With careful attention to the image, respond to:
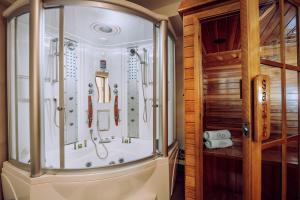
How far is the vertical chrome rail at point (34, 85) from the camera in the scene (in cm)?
145

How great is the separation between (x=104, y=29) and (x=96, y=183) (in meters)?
1.99

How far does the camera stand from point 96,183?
59.8 inches

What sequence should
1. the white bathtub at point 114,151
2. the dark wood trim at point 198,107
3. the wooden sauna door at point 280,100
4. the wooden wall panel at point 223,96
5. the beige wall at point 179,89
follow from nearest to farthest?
the wooden sauna door at point 280,100 < the dark wood trim at point 198,107 < the wooden wall panel at point 223,96 < the white bathtub at point 114,151 < the beige wall at point 179,89

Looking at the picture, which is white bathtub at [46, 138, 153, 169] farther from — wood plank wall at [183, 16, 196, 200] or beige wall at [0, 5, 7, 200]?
wood plank wall at [183, 16, 196, 200]

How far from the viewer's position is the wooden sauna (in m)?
0.81

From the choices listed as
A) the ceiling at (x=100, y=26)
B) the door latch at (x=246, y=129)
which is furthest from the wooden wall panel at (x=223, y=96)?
the door latch at (x=246, y=129)

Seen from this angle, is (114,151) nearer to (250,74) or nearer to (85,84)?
(85,84)

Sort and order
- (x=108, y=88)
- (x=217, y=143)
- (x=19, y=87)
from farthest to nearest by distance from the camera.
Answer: (x=108, y=88), (x=19, y=87), (x=217, y=143)

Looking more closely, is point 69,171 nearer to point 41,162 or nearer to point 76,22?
point 41,162

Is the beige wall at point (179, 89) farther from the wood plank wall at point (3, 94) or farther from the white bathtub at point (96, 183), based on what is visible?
the wood plank wall at point (3, 94)

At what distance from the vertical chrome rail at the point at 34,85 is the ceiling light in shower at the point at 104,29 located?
0.89 metres

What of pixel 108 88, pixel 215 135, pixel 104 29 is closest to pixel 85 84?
pixel 108 88

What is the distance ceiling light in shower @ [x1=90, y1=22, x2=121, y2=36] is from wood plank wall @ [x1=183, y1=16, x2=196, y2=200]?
1.34 m

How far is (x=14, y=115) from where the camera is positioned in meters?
1.82
